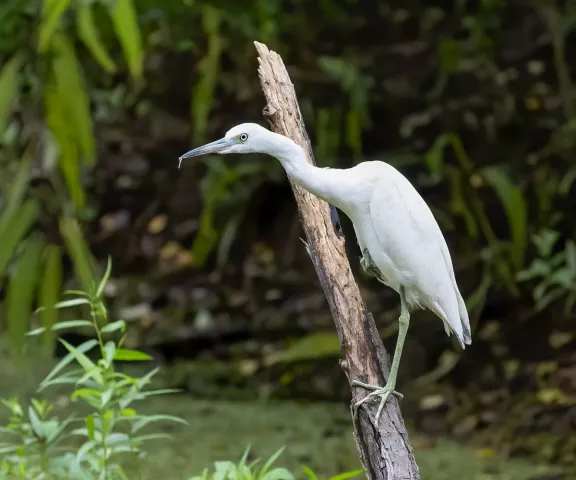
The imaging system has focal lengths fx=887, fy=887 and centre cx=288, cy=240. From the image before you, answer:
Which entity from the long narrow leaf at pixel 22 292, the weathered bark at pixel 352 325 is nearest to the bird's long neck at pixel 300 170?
the weathered bark at pixel 352 325

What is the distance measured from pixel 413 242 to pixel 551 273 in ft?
4.56

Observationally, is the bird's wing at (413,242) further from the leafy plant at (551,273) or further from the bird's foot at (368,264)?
the leafy plant at (551,273)

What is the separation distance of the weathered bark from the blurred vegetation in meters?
0.89

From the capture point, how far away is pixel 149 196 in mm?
3436

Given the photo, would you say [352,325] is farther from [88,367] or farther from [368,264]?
[88,367]

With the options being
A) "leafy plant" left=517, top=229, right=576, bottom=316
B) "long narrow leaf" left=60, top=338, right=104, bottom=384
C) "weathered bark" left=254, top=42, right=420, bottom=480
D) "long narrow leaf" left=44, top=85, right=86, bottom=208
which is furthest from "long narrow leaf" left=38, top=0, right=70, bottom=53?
"leafy plant" left=517, top=229, right=576, bottom=316

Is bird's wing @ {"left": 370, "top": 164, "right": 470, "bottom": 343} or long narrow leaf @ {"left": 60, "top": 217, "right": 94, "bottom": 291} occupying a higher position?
long narrow leaf @ {"left": 60, "top": 217, "right": 94, "bottom": 291}

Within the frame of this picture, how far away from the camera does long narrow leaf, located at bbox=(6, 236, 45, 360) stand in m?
2.28

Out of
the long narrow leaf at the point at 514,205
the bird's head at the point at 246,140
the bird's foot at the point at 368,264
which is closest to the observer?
the bird's head at the point at 246,140

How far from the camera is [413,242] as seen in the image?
1.24 metres

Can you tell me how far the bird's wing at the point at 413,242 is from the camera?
4.00 feet

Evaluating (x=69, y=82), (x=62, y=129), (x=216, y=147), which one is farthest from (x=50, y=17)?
(x=216, y=147)

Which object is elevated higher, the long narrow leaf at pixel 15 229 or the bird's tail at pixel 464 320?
the long narrow leaf at pixel 15 229

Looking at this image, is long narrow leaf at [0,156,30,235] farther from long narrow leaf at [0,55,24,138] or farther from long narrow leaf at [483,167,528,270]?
long narrow leaf at [483,167,528,270]
